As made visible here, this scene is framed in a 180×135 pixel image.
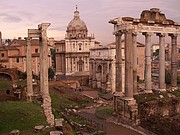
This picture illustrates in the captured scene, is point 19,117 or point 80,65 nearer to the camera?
point 19,117

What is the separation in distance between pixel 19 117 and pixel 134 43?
482 inches

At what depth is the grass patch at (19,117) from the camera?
1598cm

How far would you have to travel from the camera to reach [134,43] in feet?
75.9

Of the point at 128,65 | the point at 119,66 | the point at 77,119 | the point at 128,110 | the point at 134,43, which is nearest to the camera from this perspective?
the point at 128,110

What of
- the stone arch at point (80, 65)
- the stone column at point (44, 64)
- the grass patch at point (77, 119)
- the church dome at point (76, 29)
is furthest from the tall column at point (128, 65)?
the church dome at point (76, 29)

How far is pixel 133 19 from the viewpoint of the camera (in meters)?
22.1

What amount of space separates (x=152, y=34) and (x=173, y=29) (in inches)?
109

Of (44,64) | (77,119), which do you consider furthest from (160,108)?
(44,64)

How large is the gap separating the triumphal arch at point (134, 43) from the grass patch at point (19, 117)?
7147 mm

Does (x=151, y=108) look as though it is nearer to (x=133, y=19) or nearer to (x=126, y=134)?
(x=126, y=134)

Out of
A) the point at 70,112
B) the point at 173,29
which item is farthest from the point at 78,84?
the point at 173,29

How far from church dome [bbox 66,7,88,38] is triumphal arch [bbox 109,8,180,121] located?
40.2 meters

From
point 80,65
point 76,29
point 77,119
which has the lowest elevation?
point 77,119

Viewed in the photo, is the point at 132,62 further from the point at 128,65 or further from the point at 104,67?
the point at 104,67
